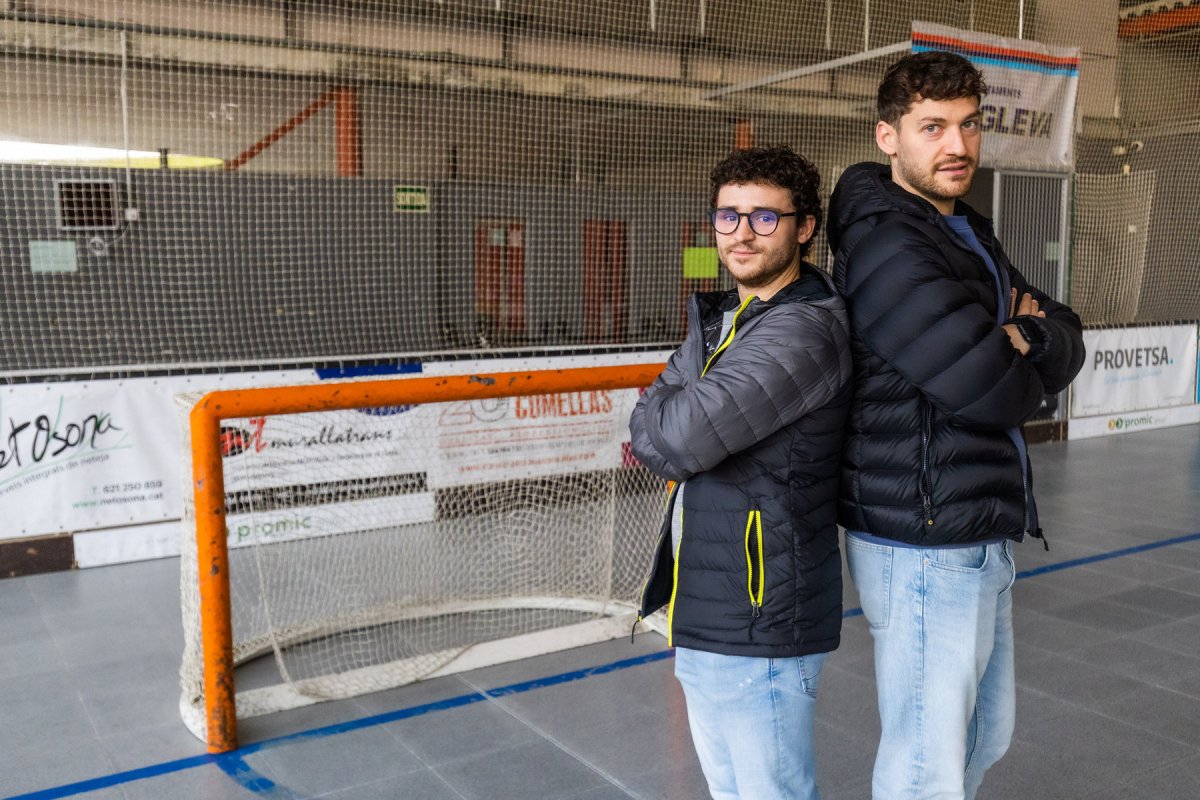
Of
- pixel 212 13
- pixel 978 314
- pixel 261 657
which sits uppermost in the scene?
pixel 212 13

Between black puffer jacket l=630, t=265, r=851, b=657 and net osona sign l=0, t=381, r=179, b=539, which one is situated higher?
black puffer jacket l=630, t=265, r=851, b=657

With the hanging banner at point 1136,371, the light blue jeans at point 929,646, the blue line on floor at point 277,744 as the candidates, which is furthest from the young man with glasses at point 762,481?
the hanging banner at point 1136,371

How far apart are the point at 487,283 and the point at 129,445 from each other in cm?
268

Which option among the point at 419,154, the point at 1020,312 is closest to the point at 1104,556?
the point at 1020,312

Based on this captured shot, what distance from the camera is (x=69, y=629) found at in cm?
452

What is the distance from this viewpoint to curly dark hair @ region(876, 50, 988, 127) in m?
1.73

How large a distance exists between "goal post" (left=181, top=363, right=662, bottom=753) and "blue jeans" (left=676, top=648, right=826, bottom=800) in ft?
6.56

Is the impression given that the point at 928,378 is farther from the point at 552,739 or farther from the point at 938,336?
the point at 552,739

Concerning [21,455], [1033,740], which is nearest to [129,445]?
[21,455]

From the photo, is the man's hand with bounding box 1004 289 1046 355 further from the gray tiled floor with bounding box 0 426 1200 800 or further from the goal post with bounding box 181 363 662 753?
the goal post with bounding box 181 363 662 753

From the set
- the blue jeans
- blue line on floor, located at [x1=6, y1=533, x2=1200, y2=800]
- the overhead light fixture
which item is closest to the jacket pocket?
the blue jeans

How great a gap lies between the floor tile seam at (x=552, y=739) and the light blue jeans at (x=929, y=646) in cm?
126

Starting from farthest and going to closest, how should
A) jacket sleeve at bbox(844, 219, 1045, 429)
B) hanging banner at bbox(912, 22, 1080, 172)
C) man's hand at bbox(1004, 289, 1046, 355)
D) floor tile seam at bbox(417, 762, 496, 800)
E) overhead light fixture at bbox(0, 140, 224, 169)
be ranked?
overhead light fixture at bbox(0, 140, 224, 169) < hanging banner at bbox(912, 22, 1080, 172) < floor tile seam at bbox(417, 762, 496, 800) < man's hand at bbox(1004, 289, 1046, 355) < jacket sleeve at bbox(844, 219, 1045, 429)

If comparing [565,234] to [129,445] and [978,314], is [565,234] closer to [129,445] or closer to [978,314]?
[129,445]
